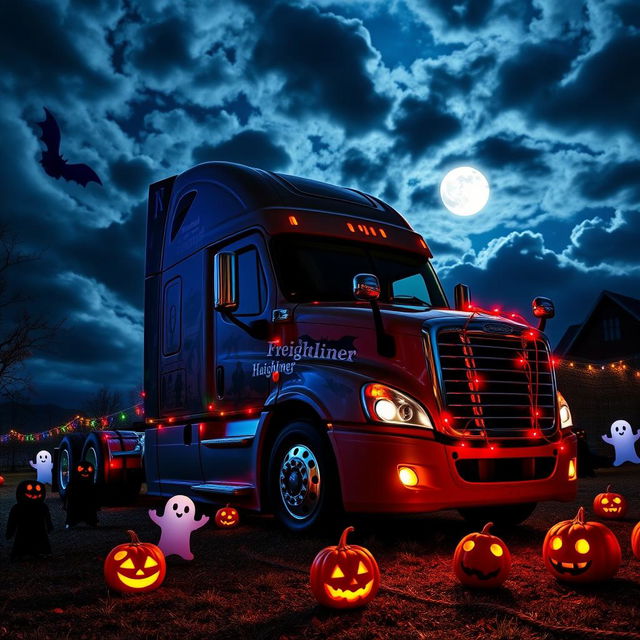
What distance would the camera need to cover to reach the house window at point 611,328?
34.0 metres

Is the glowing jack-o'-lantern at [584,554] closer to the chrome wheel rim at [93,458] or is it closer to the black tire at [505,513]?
the black tire at [505,513]

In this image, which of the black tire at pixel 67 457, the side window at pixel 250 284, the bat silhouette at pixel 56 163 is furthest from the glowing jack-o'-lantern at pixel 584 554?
the bat silhouette at pixel 56 163

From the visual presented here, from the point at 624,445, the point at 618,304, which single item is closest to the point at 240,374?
the point at 624,445

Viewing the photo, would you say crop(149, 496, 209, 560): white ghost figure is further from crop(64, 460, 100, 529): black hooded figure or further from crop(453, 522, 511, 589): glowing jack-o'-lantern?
crop(64, 460, 100, 529): black hooded figure

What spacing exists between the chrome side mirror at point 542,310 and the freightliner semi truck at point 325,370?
0.05 ft

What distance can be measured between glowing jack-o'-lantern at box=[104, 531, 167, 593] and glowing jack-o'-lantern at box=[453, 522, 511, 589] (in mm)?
1921

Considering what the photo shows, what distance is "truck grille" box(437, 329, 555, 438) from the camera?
224 inches

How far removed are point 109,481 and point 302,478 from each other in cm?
493

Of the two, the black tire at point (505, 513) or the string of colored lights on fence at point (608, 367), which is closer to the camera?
the black tire at point (505, 513)

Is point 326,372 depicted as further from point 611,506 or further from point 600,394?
point 600,394

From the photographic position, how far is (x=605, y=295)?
34.3m

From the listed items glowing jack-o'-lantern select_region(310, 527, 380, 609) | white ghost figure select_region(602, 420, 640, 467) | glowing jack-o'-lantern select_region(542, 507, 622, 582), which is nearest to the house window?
white ghost figure select_region(602, 420, 640, 467)

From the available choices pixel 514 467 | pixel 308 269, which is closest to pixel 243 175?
pixel 308 269

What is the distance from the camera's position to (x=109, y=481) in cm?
998
